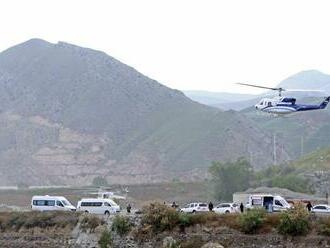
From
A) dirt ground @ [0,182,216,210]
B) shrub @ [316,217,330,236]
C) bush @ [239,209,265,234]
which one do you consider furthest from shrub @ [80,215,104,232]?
dirt ground @ [0,182,216,210]

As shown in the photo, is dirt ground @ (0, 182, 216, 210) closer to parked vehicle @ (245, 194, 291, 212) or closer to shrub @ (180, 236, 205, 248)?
parked vehicle @ (245, 194, 291, 212)

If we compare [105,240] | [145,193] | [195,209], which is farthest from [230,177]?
[105,240]

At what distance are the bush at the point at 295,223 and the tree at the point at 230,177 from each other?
75.4 metres

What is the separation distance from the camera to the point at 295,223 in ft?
137

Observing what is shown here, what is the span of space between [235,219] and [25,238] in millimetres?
12983

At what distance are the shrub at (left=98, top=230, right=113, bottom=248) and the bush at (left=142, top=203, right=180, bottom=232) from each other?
2028 millimetres

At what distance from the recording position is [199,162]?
184625 millimetres

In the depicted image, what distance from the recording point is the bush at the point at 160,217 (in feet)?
149

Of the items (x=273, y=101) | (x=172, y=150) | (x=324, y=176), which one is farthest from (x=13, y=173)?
(x=273, y=101)

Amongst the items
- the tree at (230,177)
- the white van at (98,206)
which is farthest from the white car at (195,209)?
the tree at (230,177)

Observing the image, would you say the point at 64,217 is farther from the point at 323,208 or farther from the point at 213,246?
the point at 323,208

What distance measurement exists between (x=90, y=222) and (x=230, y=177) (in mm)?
74242

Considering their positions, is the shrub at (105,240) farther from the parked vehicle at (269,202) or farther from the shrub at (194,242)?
the parked vehicle at (269,202)

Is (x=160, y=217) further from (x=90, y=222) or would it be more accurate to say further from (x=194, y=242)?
(x=90, y=222)
